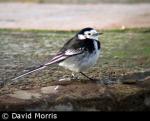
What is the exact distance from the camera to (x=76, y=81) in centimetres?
646

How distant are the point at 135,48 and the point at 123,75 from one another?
2601mm

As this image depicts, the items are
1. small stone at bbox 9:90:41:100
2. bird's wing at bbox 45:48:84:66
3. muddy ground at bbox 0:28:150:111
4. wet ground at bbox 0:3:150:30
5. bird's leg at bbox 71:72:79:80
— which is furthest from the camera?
wet ground at bbox 0:3:150:30

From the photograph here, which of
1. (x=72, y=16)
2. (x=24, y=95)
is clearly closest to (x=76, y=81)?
(x=24, y=95)

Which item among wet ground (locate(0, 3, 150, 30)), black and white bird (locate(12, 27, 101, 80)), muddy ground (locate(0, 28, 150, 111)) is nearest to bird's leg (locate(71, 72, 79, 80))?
muddy ground (locate(0, 28, 150, 111))

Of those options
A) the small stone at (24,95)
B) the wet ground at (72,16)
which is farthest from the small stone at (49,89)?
the wet ground at (72,16)

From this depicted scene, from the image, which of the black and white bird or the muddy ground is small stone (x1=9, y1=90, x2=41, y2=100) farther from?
the black and white bird

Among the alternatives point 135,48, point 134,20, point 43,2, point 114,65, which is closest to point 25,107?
point 114,65

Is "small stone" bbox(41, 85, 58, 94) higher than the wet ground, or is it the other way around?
"small stone" bbox(41, 85, 58, 94)

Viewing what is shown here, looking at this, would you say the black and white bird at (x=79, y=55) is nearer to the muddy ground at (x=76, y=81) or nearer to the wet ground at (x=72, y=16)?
the muddy ground at (x=76, y=81)

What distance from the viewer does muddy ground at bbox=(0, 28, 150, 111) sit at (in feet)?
18.4

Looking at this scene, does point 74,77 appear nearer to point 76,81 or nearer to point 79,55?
point 76,81

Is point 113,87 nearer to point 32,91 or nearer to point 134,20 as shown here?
point 32,91

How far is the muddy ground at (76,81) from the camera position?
559cm

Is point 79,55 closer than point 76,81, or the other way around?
point 79,55
